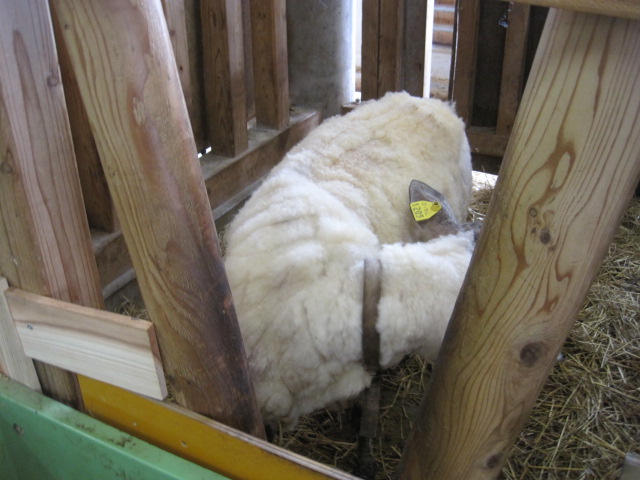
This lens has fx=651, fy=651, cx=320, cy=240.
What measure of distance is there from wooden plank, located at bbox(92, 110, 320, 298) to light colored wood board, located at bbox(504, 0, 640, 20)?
237 centimetres

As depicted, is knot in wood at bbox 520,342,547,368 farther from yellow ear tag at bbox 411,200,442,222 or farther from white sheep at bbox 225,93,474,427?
yellow ear tag at bbox 411,200,442,222

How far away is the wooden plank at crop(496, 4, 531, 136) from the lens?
13.0 ft

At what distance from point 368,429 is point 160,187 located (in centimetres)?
134

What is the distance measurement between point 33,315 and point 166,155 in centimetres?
67

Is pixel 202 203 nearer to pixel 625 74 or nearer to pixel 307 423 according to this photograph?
pixel 625 74

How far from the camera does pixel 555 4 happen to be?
103 cm

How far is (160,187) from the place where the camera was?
1.43 metres

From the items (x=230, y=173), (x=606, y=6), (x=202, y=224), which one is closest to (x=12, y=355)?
(x=202, y=224)

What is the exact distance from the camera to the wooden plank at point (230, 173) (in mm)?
2996

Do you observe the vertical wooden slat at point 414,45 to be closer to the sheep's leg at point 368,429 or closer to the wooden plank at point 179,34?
the wooden plank at point 179,34

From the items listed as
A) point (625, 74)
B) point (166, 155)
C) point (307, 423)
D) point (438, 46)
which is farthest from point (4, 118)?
point (438, 46)

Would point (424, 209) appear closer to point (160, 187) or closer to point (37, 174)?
point (160, 187)

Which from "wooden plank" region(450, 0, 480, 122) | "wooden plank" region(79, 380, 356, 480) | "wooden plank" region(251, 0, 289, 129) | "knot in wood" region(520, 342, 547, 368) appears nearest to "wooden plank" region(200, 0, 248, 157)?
"wooden plank" region(251, 0, 289, 129)

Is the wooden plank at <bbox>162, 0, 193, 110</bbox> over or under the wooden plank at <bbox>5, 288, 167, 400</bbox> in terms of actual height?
over
